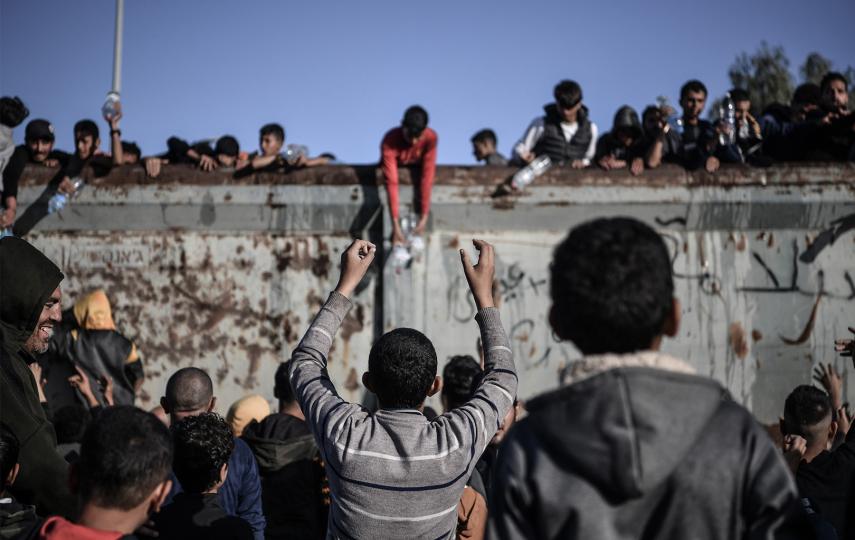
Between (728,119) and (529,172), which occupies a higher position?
(728,119)

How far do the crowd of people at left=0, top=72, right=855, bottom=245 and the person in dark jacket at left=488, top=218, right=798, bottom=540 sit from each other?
215 inches

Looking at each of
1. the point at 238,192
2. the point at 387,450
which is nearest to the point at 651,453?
the point at 387,450

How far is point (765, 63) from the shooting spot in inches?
1093

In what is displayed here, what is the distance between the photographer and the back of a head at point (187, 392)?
3777 millimetres

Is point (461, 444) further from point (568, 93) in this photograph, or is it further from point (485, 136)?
point (485, 136)

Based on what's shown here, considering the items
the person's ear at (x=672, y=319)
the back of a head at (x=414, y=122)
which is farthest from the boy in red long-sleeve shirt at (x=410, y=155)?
the person's ear at (x=672, y=319)

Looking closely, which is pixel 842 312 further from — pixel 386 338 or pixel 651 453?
pixel 651 453

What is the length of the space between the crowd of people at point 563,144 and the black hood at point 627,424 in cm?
554

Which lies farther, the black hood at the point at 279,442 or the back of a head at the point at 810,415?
the black hood at the point at 279,442

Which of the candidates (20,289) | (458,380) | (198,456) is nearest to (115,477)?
(198,456)

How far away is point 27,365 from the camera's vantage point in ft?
10.2

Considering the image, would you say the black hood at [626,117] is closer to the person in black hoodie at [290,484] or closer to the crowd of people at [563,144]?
the crowd of people at [563,144]

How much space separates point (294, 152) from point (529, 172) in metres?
2.14

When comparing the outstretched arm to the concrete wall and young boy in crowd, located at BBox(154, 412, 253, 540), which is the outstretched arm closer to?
young boy in crowd, located at BBox(154, 412, 253, 540)
